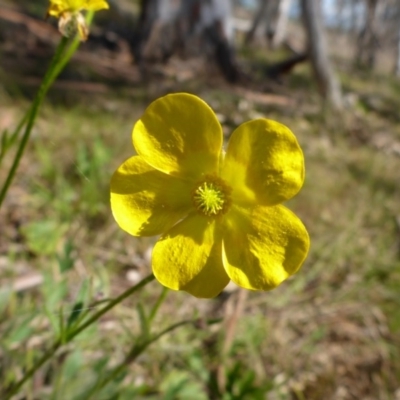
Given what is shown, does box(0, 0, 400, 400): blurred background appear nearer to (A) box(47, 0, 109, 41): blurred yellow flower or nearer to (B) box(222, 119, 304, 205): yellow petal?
(B) box(222, 119, 304, 205): yellow petal

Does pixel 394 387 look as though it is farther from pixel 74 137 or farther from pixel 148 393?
pixel 74 137

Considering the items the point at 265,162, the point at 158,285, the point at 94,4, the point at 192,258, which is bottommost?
the point at 158,285

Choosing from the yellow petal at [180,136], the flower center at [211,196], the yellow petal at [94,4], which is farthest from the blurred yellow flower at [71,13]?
the flower center at [211,196]

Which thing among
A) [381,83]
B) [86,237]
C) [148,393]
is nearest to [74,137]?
[86,237]

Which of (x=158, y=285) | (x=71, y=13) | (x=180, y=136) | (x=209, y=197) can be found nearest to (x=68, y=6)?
(x=71, y=13)

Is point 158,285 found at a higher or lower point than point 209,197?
lower

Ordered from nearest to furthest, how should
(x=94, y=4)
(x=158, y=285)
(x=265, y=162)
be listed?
1. (x=265, y=162)
2. (x=94, y=4)
3. (x=158, y=285)

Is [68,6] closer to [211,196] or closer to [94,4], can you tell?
[94,4]

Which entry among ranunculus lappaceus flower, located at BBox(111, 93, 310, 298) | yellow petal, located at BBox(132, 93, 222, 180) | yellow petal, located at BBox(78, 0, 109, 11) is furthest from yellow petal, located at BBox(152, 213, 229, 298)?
yellow petal, located at BBox(78, 0, 109, 11)
